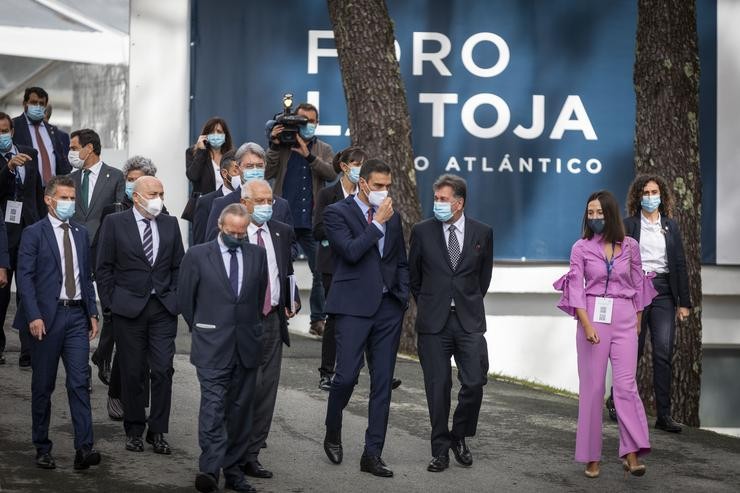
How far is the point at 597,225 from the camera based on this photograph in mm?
9781


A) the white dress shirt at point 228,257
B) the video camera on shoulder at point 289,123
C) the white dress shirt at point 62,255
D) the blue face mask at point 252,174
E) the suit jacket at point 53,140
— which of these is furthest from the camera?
the suit jacket at point 53,140

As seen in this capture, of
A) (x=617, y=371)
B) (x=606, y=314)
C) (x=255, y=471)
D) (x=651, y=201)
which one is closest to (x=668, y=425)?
(x=651, y=201)

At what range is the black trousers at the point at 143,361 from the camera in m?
9.66

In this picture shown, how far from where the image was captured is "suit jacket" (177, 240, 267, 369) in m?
8.72

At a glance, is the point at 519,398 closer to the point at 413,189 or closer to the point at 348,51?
the point at 413,189

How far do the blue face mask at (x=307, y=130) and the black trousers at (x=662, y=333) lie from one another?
10.6 feet

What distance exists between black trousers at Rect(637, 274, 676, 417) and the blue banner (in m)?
6.01

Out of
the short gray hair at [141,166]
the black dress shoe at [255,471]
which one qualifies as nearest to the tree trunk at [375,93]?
the short gray hair at [141,166]

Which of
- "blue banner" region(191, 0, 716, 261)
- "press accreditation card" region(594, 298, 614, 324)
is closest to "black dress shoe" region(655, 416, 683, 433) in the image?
"press accreditation card" region(594, 298, 614, 324)

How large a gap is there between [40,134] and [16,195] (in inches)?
31.4

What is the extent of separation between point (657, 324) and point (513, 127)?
6.30 metres

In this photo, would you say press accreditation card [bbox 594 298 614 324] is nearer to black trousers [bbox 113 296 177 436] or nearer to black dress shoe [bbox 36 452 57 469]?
black trousers [bbox 113 296 177 436]

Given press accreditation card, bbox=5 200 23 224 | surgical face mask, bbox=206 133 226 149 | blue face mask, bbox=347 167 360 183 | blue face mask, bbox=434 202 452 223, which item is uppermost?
surgical face mask, bbox=206 133 226 149

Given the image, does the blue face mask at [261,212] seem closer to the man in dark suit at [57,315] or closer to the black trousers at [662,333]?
the man in dark suit at [57,315]
